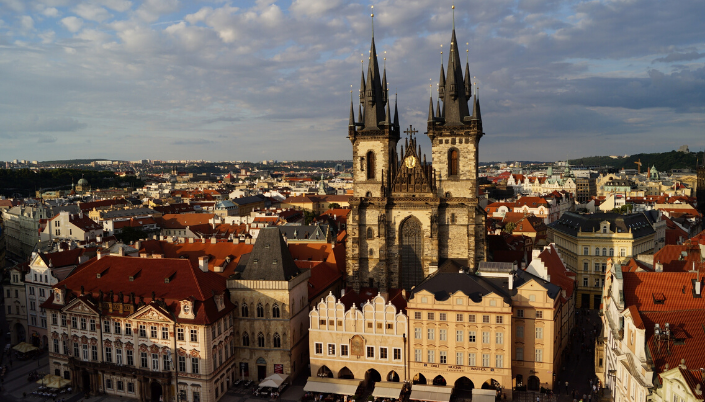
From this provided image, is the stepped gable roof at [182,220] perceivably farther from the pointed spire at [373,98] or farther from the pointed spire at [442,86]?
the pointed spire at [442,86]

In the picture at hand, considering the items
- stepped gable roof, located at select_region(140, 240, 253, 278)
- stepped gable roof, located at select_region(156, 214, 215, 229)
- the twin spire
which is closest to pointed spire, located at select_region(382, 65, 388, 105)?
the twin spire

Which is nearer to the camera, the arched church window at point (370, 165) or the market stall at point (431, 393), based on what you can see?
the market stall at point (431, 393)

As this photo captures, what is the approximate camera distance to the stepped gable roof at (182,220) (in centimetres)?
15025

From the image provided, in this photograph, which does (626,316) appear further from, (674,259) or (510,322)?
(674,259)

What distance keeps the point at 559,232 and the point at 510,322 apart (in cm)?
5522

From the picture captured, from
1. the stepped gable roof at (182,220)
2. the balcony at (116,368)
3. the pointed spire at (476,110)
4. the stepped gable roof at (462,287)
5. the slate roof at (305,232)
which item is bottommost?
the balcony at (116,368)

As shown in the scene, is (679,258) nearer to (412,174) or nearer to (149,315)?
(412,174)

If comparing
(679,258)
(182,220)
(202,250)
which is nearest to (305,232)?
(202,250)

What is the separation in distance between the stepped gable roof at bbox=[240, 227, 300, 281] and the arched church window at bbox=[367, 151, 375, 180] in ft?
77.7

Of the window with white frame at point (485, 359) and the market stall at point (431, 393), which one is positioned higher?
the window with white frame at point (485, 359)

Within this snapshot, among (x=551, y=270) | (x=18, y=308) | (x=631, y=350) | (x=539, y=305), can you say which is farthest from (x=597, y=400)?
(x=18, y=308)

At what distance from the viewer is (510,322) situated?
5359cm

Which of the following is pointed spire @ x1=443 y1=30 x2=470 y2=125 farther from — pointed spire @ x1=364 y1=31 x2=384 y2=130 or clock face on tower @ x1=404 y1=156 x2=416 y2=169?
pointed spire @ x1=364 y1=31 x2=384 y2=130

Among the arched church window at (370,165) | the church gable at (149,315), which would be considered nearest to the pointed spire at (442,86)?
the arched church window at (370,165)
